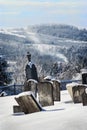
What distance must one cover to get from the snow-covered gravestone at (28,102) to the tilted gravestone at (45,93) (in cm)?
Result: 420

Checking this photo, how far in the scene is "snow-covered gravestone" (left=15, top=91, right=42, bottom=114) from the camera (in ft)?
36.8

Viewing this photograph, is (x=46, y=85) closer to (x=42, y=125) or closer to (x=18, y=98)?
(x=18, y=98)

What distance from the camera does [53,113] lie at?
997 cm

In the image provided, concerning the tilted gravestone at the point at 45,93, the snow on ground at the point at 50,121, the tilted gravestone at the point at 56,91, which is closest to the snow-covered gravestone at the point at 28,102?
the snow on ground at the point at 50,121

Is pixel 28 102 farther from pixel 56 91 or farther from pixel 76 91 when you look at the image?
pixel 56 91

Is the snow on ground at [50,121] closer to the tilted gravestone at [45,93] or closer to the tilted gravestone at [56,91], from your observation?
the tilted gravestone at [45,93]

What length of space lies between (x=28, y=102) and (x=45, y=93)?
15.1ft

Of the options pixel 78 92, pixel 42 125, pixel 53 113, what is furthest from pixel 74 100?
pixel 42 125

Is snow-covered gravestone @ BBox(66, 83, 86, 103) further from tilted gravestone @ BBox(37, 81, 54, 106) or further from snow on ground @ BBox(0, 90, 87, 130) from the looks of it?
snow on ground @ BBox(0, 90, 87, 130)

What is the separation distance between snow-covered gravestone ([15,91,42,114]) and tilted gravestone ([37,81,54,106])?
13.8 ft

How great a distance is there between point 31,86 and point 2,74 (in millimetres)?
32015

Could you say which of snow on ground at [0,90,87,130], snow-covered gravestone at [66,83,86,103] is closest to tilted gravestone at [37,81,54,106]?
snow-covered gravestone at [66,83,86,103]

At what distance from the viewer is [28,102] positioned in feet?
37.1

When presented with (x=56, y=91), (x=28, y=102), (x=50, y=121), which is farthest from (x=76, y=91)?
(x=50, y=121)
